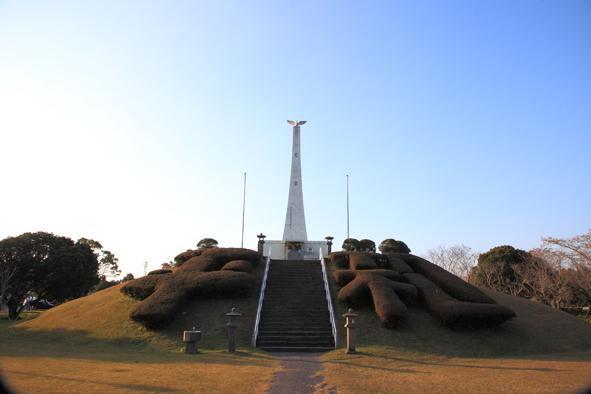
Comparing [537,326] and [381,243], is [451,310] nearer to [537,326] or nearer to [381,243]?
[537,326]

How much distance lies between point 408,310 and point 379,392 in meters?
10.8

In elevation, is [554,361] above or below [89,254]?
below

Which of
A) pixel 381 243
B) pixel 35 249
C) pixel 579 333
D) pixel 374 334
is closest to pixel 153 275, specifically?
pixel 374 334

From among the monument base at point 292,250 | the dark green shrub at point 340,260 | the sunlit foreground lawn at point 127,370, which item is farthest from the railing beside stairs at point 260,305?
the monument base at point 292,250

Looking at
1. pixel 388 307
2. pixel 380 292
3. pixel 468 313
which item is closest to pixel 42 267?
pixel 380 292

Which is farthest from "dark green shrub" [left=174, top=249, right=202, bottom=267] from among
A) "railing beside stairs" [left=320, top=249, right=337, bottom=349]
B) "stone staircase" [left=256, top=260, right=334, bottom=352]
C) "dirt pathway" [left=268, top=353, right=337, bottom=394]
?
"dirt pathway" [left=268, top=353, right=337, bottom=394]

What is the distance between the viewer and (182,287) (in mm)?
21359

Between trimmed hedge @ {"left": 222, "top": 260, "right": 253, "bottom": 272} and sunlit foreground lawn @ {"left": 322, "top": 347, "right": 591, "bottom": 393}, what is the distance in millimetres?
8850

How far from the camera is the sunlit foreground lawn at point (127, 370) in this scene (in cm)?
983

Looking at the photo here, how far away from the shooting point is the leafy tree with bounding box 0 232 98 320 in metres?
39.5

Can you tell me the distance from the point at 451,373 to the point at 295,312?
9101 mm

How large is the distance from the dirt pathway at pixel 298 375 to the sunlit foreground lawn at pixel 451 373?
1.04 ft

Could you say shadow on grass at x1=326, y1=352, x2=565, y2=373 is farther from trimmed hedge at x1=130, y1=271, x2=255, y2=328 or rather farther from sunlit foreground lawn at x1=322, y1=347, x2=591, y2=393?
trimmed hedge at x1=130, y1=271, x2=255, y2=328

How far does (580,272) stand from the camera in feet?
114
